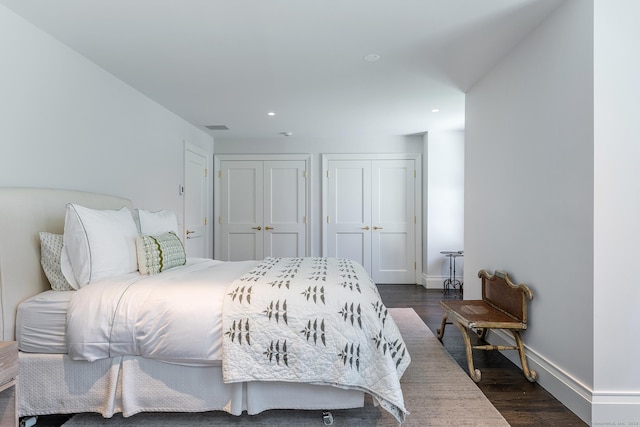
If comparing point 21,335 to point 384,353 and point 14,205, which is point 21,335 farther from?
point 384,353

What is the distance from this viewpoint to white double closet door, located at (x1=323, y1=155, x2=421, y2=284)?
5215 millimetres

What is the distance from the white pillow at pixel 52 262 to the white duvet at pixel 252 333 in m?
0.26

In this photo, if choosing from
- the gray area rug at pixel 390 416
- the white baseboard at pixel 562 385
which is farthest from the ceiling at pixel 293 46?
the gray area rug at pixel 390 416

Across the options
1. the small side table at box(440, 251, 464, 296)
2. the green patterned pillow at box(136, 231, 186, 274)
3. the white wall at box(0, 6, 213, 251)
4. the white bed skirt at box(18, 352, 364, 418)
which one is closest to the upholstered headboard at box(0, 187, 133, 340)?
the white wall at box(0, 6, 213, 251)

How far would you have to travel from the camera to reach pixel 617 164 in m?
1.72

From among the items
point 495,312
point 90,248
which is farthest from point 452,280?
point 90,248

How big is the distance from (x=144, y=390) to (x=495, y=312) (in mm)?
2284

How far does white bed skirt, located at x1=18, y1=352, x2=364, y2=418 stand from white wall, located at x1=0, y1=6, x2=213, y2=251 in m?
1.06

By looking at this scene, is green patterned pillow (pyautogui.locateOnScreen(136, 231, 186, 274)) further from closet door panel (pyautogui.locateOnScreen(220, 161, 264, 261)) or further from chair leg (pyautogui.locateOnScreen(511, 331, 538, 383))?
closet door panel (pyautogui.locateOnScreen(220, 161, 264, 261))

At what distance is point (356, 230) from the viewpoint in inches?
207

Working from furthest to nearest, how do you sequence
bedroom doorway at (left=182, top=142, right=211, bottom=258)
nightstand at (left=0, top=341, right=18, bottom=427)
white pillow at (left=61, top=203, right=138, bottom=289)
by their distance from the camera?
bedroom doorway at (left=182, top=142, right=211, bottom=258), white pillow at (left=61, top=203, right=138, bottom=289), nightstand at (left=0, top=341, right=18, bottom=427)

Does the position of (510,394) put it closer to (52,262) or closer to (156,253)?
(156,253)

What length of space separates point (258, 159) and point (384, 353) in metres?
4.09

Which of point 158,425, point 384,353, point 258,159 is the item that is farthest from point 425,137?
point 158,425
